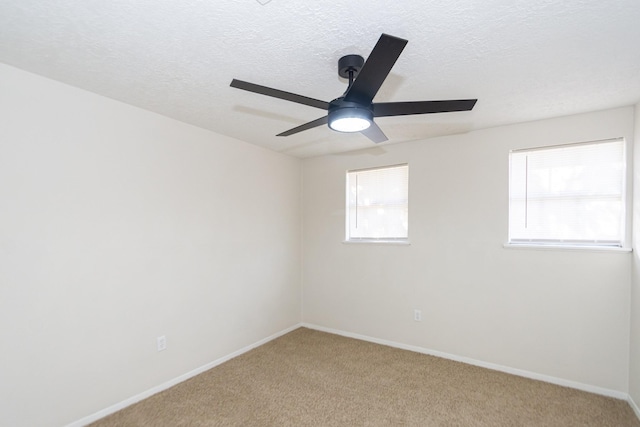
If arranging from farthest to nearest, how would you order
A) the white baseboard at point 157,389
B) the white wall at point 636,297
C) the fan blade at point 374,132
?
the white wall at point 636,297, the white baseboard at point 157,389, the fan blade at point 374,132

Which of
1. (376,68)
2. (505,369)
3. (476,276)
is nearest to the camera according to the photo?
(376,68)

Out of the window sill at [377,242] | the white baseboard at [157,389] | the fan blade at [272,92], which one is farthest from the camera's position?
the window sill at [377,242]

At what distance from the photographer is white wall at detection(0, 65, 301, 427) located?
6.79 feet

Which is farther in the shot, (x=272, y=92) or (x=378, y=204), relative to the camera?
(x=378, y=204)

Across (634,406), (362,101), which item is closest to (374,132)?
(362,101)

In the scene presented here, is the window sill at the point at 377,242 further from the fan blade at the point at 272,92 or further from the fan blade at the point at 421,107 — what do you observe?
the fan blade at the point at 272,92

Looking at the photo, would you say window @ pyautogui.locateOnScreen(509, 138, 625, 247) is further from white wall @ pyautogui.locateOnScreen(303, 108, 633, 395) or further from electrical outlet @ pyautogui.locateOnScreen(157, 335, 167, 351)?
electrical outlet @ pyautogui.locateOnScreen(157, 335, 167, 351)

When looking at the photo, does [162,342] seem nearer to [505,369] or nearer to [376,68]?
[376,68]

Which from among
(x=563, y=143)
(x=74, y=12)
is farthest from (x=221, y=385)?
(x=563, y=143)

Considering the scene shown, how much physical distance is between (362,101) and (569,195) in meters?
2.44

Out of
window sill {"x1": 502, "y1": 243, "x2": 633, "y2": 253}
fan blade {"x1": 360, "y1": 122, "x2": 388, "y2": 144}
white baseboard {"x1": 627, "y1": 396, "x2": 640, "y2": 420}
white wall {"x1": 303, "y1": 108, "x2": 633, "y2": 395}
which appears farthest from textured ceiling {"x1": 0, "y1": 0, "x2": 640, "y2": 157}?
white baseboard {"x1": 627, "y1": 396, "x2": 640, "y2": 420}

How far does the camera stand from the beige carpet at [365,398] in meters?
2.40

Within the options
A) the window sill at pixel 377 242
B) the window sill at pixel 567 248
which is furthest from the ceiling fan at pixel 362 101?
the window sill at pixel 377 242

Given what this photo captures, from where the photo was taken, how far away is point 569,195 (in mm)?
2924
